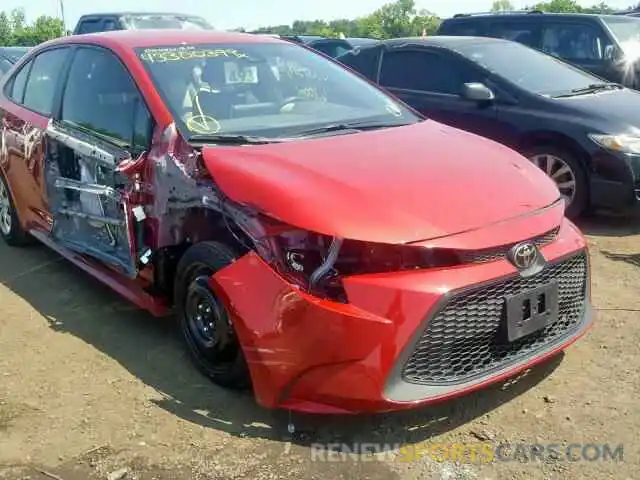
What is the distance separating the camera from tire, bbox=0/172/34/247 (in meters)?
5.31

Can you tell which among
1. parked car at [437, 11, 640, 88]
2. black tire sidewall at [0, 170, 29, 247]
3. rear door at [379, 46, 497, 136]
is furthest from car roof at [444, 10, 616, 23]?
black tire sidewall at [0, 170, 29, 247]

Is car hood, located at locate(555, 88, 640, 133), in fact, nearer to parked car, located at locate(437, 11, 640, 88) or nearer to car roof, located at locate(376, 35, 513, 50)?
car roof, located at locate(376, 35, 513, 50)

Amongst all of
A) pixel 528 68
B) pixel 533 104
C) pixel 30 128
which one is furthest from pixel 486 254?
pixel 528 68

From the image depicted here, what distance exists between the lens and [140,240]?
3.63 m

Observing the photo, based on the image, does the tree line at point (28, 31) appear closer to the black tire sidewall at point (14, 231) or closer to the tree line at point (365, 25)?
the tree line at point (365, 25)

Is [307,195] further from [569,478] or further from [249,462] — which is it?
[569,478]

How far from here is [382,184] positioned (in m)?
3.02

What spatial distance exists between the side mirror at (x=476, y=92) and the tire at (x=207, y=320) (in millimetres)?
3469

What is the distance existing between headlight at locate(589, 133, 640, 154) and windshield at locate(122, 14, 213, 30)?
7794mm

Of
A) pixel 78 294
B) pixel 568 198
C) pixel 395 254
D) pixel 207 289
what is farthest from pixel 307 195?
pixel 568 198

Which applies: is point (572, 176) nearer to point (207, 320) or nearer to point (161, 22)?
point (207, 320)

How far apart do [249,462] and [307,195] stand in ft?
3.51

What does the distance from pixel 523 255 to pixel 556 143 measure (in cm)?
328

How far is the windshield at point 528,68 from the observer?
629 centimetres
